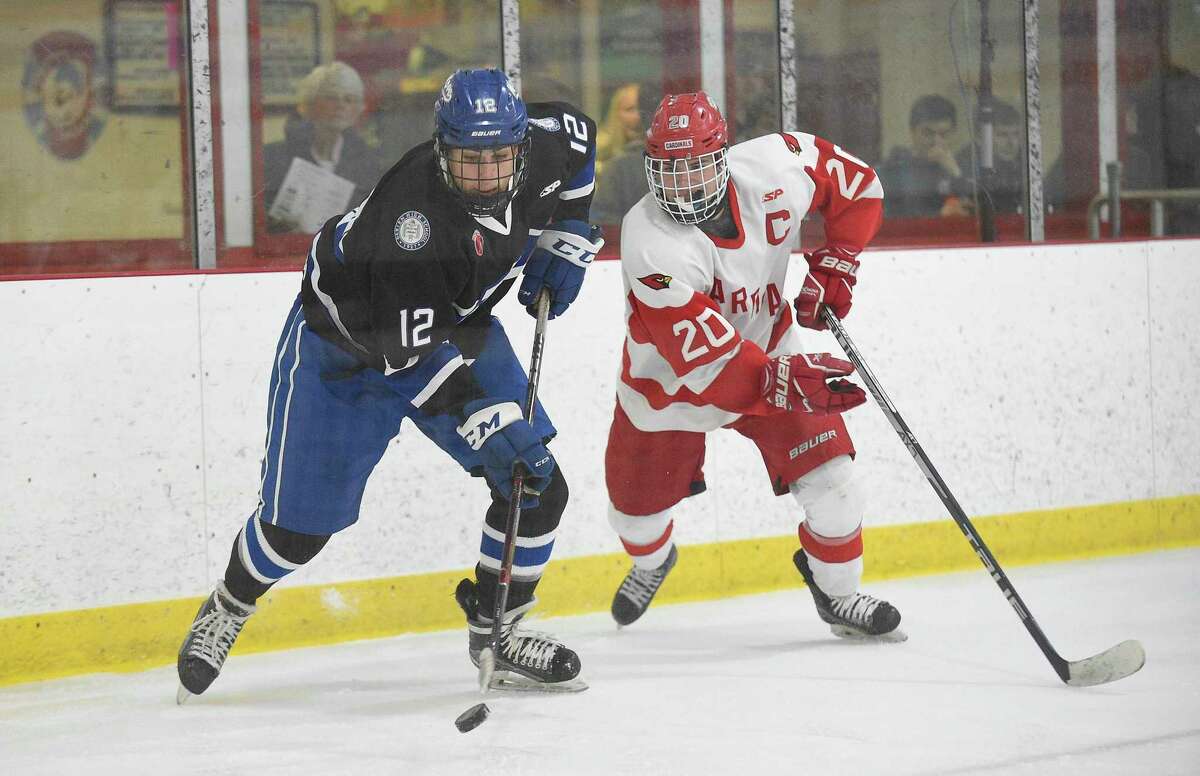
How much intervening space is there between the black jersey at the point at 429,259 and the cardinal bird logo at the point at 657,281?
23 centimetres

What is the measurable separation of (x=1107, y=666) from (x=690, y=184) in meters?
1.14

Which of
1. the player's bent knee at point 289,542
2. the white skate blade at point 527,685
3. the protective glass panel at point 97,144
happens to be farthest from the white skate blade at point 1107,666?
the protective glass panel at point 97,144

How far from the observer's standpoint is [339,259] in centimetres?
229

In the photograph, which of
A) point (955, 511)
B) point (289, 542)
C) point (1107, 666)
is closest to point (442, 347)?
point (289, 542)

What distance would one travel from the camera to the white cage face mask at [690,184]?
2445 millimetres

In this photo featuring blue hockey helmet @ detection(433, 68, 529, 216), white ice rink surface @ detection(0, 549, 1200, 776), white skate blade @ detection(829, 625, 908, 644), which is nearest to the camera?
white ice rink surface @ detection(0, 549, 1200, 776)

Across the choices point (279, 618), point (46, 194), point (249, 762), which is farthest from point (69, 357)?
point (249, 762)

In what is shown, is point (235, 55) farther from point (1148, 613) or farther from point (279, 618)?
point (1148, 613)

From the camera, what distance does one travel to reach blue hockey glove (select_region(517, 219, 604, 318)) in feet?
8.27

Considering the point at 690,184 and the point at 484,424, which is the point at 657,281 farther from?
the point at 484,424

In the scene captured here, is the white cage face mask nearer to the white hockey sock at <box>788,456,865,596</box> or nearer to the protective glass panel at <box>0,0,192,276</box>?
the white hockey sock at <box>788,456,865,596</box>

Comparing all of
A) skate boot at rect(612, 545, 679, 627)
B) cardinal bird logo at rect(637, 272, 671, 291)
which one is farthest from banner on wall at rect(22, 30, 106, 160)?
skate boot at rect(612, 545, 679, 627)

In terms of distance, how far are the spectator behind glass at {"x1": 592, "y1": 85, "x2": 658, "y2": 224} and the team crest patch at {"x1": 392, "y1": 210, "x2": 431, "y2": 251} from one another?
0.73 m

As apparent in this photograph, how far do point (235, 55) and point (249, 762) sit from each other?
1542mm
